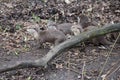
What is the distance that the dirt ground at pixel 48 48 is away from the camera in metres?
5.48

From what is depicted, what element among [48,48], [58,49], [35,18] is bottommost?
[48,48]

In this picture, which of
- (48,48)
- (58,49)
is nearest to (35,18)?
(48,48)

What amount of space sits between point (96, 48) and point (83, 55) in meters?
0.41

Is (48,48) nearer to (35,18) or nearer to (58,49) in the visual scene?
(58,49)

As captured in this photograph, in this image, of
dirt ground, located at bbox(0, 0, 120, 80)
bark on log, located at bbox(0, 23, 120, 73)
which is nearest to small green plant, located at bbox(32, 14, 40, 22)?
dirt ground, located at bbox(0, 0, 120, 80)

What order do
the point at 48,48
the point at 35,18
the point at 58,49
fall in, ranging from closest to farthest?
the point at 58,49 < the point at 48,48 < the point at 35,18

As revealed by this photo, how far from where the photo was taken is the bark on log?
17.1ft

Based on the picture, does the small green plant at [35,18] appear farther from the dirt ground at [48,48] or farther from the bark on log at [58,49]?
the bark on log at [58,49]

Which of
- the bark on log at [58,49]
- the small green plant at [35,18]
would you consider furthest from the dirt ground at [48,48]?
the bark on log at [58,49]

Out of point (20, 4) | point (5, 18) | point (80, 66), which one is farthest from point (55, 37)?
point (20, 4)

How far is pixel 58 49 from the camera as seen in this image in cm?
553

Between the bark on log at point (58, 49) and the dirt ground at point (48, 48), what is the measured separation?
23 centimetres

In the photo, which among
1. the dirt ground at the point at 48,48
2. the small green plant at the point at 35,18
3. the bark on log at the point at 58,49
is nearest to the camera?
the bark on log at the point at 58,49

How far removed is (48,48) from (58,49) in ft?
3.31
